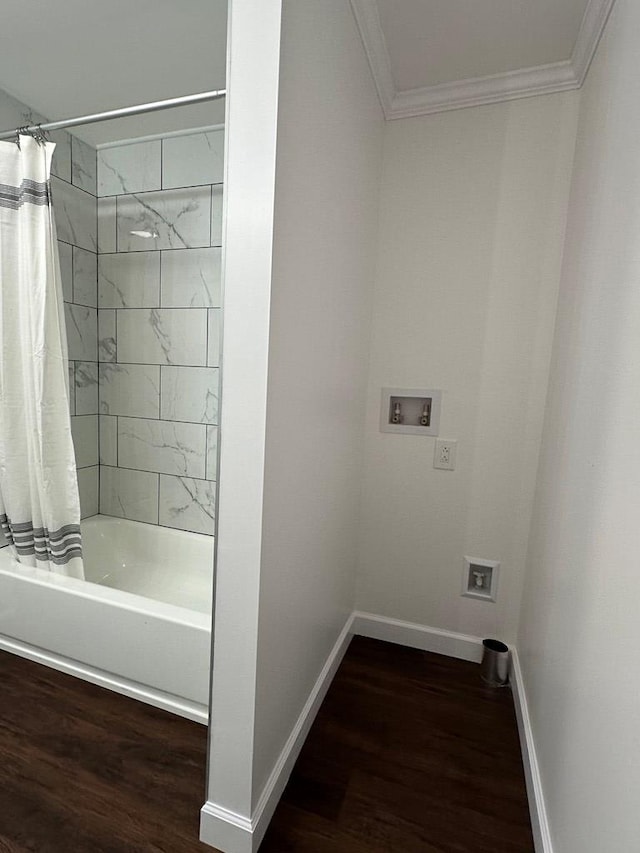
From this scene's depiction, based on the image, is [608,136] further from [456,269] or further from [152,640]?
[152,640]

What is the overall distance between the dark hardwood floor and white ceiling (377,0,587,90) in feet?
8.06

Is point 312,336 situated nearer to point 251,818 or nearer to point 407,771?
point 251,818

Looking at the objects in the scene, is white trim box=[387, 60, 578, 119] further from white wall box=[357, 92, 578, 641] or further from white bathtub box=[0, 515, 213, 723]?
white bathtub box=[0, 515, 213, 723]

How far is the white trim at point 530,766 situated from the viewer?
1.20 m

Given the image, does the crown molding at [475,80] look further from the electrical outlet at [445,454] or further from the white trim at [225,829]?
the white trim at [225,829]

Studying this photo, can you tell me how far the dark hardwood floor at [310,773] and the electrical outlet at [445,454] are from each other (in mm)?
923

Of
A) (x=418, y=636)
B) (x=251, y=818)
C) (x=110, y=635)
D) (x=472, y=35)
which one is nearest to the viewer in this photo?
(x=251, y=818)

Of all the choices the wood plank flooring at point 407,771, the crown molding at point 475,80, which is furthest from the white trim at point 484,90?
the wood plank flooring at point 407,771

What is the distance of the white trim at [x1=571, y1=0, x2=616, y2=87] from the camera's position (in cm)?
132

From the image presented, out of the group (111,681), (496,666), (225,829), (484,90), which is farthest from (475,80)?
(111,681)

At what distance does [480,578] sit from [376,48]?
83.7 inches

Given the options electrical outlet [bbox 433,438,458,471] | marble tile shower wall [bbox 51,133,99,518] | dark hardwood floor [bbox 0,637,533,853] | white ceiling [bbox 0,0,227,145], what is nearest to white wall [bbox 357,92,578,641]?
electrical outlet [bbox 433,438,458,471]

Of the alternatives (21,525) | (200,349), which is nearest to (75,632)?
(21,525)

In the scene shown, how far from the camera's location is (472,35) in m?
1.52
